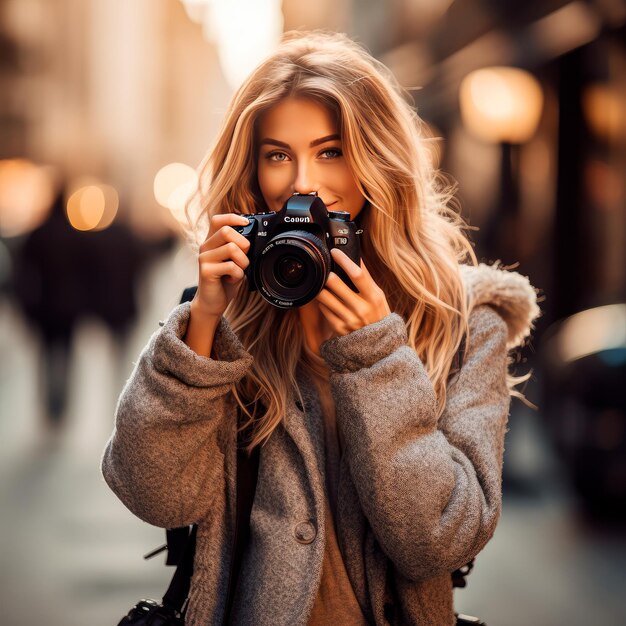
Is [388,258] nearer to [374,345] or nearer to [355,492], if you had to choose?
[374,345]

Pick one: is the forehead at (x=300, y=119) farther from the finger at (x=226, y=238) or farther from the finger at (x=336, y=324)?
the finger at (x=336, y=324)

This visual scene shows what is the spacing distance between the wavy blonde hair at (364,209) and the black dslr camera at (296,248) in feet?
0.70

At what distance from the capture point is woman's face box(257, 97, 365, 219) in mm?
2334

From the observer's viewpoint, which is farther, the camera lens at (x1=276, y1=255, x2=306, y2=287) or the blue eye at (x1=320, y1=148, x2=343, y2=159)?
the blue eye at (x1=320, y1=148, x2=343, y2=159)

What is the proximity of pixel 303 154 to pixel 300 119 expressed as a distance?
94 millimetres

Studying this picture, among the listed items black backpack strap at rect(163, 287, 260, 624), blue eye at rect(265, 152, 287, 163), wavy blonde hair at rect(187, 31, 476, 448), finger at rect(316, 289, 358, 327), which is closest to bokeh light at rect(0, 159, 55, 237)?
wavy blonde hair at rect(187, 31, 476, 448)

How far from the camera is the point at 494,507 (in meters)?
2.08

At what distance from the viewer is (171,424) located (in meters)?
2.08

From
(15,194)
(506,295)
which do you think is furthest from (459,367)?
(15,194)

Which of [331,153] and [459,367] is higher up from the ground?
[331,153]

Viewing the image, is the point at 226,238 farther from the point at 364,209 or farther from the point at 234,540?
the point at 234,540

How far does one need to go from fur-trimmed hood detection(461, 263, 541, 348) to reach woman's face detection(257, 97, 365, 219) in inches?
14.8

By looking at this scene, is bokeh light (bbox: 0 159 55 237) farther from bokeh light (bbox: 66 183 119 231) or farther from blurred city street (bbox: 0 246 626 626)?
blurred city street (bbox: 0 246 626 626)

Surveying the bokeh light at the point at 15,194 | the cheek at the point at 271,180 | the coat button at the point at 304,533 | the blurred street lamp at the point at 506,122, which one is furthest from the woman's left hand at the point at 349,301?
the bokeh light at the point at 15,194
